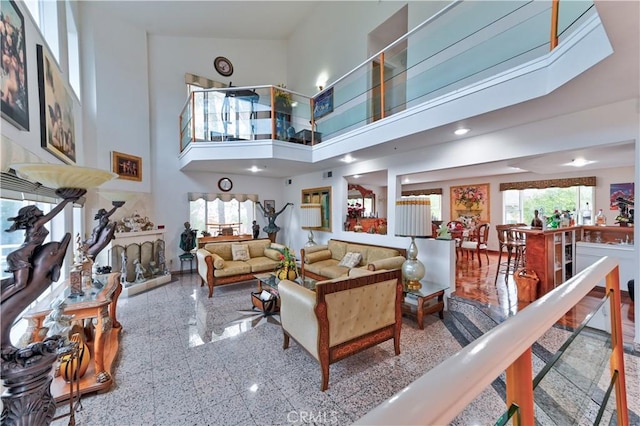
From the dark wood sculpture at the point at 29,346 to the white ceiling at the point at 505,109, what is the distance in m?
2.80

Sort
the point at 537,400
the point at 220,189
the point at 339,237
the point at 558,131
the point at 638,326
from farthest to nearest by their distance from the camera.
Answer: the point at 220,189 → the point at 339,237 → the point at 558,131 → the point at 638,326 → the point at 537,400

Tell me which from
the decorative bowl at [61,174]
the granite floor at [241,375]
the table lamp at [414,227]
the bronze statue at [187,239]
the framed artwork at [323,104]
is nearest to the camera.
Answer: the decorative bowl at [61,174]

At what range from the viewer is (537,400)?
737mm

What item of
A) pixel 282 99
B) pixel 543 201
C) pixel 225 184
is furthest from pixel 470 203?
pixel 225 184

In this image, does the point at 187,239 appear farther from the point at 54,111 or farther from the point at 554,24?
the point at 554,24

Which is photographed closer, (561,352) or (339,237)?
(561,352)

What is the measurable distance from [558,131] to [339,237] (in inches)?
156

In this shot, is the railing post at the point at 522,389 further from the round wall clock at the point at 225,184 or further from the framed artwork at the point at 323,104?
the round wall clock at the point at 225,184

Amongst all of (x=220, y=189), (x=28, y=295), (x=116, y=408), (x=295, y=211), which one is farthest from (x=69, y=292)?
(x=295, y=211)

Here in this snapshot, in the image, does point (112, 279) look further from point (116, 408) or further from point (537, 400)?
point (537, 400)

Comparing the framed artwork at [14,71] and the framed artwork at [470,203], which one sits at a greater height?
the framed artwork at [14,71]

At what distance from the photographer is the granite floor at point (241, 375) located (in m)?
1.93

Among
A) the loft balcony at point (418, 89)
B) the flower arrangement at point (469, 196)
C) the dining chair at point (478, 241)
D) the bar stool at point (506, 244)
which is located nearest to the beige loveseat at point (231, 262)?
the loft balcony at point (418, 89)

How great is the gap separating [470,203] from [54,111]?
8908 millimetres
